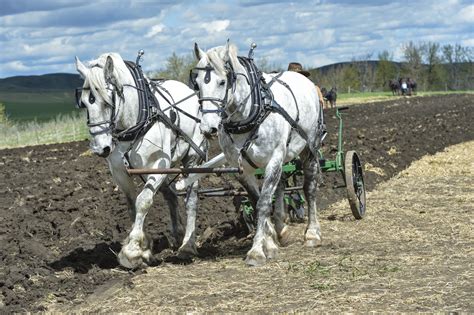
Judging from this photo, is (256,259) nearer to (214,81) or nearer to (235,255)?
(235,255)

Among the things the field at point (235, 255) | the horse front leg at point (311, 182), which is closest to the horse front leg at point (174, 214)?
the field at point (235, 255)

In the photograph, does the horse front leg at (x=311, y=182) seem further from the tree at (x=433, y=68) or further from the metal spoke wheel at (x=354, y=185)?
the tree at (x=433, y=68)

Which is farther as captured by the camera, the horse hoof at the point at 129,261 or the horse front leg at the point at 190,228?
the horse front leg at the point at 190,228

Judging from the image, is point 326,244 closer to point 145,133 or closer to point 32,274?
point 145,133

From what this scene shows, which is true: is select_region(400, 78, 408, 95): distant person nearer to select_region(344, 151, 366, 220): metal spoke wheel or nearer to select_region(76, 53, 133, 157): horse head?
select_region(344, 151, 366, 220): metal spoke wheel

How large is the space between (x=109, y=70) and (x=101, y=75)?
0.23 m

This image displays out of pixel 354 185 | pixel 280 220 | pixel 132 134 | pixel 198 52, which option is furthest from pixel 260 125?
pixel 354 185

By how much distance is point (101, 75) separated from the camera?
26.0 ft

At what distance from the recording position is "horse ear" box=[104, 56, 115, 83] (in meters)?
8.08

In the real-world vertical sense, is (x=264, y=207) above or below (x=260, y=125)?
below

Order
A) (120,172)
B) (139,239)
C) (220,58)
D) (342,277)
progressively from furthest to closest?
(120,172), (139,239), (220,58), (342,277)

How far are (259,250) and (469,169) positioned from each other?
8.68 meters

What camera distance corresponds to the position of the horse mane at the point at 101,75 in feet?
25.8

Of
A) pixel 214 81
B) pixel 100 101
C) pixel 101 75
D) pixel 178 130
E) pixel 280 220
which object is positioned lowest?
pixel 280 220
